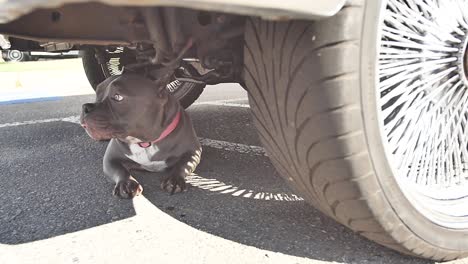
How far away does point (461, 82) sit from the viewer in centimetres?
154

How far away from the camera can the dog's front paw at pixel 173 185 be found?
2.13 meters

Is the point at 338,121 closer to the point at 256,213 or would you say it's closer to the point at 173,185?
the point at 256,213

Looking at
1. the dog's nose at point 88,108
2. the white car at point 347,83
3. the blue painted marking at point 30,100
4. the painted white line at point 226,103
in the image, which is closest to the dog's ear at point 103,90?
the dog's nose at point 88,108

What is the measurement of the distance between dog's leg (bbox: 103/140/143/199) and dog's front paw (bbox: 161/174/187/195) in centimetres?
11

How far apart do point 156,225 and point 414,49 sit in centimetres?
111

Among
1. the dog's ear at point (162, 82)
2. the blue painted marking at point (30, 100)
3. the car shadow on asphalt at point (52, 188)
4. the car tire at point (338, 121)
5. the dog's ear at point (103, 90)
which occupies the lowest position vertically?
the blue painted marking at point (30, 100)

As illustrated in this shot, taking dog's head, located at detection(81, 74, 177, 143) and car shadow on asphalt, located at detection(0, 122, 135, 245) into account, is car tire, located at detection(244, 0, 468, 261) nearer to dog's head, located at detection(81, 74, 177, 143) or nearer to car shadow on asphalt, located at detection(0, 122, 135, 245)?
car shadow on asphalt, located at detection(0, 122, 135, 245)

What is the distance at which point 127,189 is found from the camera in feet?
6.73

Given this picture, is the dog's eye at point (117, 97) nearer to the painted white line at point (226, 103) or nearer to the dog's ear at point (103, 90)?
the dog's ear at point (103, 90)

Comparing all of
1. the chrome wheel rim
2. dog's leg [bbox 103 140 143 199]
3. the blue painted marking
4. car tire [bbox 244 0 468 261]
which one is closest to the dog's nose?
dog's leg [bbox 103 140 143 199]

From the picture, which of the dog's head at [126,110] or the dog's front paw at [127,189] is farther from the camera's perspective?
the dog's head at [126,110]

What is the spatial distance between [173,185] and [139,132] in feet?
1.14

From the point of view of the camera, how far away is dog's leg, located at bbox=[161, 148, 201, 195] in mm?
2135

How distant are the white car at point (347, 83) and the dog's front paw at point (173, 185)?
25.6 inches
